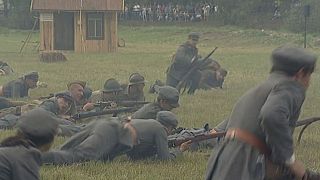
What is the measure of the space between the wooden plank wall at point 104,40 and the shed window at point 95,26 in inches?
7.7

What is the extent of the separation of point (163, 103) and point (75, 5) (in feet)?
95.7

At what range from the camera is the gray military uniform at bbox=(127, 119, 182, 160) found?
34.7 ft

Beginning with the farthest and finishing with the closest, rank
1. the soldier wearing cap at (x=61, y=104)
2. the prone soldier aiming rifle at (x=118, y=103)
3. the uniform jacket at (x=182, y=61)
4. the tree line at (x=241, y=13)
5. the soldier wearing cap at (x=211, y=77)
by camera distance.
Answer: the tree line at (x=241, y=13) → the soldier wearing cap at (x=211, y=77) → the uniform jacket at (x=182, y=61) → the prone soldier aiming rifle at (x=118, y=103) → the soldier wearing cap at (x=61, y=104)

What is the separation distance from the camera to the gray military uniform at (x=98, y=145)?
33.9ft

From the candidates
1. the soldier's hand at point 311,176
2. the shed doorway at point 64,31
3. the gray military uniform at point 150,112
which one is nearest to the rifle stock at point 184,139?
the gray military uniform at point 150,112

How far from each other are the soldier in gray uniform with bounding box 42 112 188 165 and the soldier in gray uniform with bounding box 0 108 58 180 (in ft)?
13.9

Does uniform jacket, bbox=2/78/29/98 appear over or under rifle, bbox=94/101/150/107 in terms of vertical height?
under

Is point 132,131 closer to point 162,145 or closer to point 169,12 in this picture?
point 162,145

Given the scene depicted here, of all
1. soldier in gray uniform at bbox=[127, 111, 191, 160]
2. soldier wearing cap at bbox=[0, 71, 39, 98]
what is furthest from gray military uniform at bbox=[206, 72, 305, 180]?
soldier wearing cap at bbox=[0, 71, 39, 98]

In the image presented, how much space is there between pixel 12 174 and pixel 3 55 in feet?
106

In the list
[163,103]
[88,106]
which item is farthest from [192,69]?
[163,103]

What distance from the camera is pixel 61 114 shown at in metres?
13.6

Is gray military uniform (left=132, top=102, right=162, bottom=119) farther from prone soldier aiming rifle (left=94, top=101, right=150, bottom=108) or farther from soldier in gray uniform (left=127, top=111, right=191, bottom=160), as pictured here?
prone soldier aiming rifle (left=94, top=101, right=150, bottom=108)

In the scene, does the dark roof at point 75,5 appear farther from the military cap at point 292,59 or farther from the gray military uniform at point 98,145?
the military cap at point 292,59
